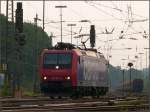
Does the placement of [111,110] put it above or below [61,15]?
below

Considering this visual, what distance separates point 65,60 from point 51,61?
2.75 feet

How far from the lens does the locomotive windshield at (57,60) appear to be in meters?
34.8

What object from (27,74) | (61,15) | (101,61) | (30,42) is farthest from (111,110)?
(30,42)

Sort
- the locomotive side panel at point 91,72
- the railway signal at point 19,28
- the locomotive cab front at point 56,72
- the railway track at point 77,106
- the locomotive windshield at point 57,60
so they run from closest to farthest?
the railway track at point 77,106
the locomotive cab front at point 56,72
the locomotive windshield at point 57,60
the railway signal at point 19,28
the locomotive side panel at point 91,72

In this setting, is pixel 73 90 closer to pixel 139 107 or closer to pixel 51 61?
pixel 51 61

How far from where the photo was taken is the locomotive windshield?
34844 mm

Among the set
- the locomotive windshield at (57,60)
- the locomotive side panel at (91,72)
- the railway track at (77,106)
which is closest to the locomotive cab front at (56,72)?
the locomotive windshield at (57,60)

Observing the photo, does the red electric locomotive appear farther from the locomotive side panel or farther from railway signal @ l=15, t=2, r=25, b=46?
railway signal @ l=15, t=2, r=25, b=46

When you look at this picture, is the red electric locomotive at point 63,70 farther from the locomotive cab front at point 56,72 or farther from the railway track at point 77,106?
the railway track at point 77,106

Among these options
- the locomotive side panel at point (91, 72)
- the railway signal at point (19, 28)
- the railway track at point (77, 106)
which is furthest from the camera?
the locomotive side panel at point (91, 72)

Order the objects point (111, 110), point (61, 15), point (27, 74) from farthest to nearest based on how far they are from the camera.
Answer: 1. point (27, 74)
2. point (61, 15)
3. point (111, 110)

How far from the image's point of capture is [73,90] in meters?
34.2

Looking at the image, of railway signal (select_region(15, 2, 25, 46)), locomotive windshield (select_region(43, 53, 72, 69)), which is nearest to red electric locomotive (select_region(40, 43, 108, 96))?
locomotive windshield (select_region(43, 53, 72, 69))

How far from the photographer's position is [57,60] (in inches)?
1377
